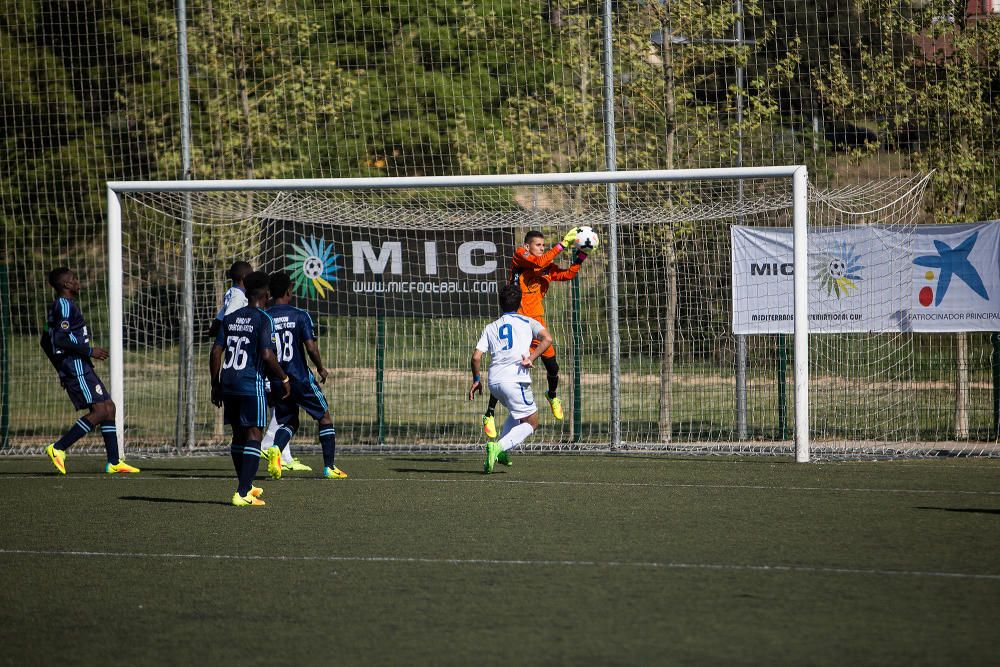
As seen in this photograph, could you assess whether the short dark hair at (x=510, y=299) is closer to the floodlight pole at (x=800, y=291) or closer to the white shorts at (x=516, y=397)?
the white shorts at (x=516, y=397)

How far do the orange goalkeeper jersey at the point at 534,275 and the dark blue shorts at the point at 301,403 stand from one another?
2.73 m

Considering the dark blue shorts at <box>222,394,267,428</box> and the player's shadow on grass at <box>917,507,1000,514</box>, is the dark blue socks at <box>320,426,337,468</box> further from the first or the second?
the player's shadow on grass at <box>917,507,1000,514</box>

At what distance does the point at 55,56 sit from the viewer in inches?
631

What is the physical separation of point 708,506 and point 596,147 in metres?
6.41

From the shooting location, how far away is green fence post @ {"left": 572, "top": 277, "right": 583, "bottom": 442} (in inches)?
531

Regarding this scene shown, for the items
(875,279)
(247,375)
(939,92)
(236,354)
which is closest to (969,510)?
(875,279)

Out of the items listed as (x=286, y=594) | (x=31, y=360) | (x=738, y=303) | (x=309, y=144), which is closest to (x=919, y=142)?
(x=738, y=303)

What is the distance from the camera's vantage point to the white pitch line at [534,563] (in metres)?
5.95

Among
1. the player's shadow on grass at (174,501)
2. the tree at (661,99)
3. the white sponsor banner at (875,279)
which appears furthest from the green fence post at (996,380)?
the player's shadow on grass at (174,501)

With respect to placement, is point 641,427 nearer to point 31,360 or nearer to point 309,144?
point 309,144

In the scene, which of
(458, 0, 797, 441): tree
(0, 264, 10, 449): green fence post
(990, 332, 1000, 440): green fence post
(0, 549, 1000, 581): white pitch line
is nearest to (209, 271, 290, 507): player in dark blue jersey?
(0, 549, 1000, 581): white pitch line

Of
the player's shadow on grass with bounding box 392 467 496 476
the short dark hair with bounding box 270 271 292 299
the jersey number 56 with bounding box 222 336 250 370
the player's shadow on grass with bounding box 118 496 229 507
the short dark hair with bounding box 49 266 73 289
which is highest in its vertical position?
the short dark hair with bounding box 49 266 73 289

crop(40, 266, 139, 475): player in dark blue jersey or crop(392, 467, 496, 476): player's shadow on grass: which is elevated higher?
crop(40, 266, 139, 475): player in dark blue jersey

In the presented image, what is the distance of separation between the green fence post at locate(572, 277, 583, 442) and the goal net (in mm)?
24
